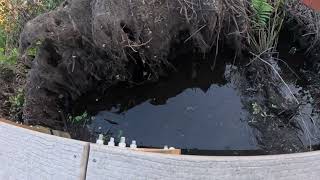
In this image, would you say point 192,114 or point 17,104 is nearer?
point 192,114

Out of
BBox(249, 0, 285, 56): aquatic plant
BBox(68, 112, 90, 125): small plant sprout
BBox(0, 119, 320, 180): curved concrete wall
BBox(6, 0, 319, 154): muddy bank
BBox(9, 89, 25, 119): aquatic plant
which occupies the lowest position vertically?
BBox(0, 119, 320, 180): curved concrete wall

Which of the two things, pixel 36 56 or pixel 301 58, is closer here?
pixel 36 56

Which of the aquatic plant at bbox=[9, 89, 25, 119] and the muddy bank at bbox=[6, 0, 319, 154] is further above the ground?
the muddy bank at bbox=[6, 0, 319, 154]

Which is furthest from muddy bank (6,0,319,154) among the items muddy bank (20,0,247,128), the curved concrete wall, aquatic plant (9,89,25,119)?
the curved concrete wall

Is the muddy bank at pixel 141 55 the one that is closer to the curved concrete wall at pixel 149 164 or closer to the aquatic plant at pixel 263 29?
the aquatic plant at pixel 263 29

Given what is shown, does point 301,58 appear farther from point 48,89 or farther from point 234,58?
point 48,89

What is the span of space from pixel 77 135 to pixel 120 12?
117 cm

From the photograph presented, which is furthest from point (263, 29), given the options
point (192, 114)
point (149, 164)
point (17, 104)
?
point (17, 104)

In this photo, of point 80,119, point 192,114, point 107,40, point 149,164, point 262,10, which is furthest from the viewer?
point 262,10

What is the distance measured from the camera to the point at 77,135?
391cm

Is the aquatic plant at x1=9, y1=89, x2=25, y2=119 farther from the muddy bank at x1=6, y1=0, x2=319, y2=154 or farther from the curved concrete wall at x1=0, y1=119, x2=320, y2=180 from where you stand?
the curved concrete wall at x1=0, y1=119, x2=320, y2=180

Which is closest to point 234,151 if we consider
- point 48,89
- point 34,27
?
point 48,89

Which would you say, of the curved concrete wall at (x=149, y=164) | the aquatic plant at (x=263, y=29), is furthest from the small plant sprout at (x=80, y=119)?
the aquatic plant at (x=263, y=29)

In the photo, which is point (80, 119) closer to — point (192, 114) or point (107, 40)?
point (107, 40)
